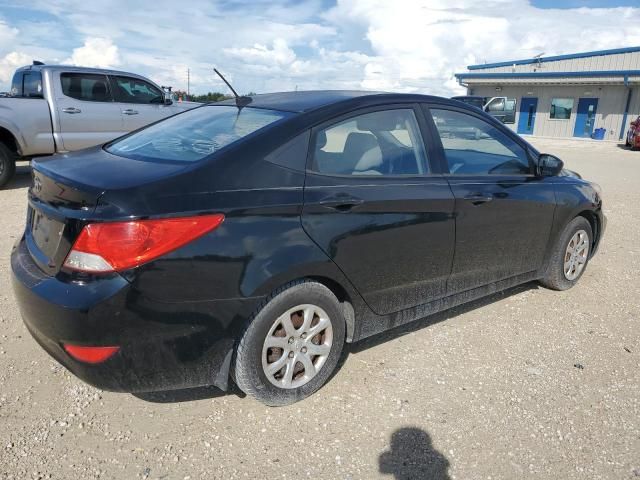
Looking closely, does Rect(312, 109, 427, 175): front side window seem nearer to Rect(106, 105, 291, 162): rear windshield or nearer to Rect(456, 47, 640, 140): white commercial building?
Rect(106, 105, 291, 162): rear windshield

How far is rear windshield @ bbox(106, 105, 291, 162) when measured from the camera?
278 centimetres

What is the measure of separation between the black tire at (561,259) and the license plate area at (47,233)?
368 cm

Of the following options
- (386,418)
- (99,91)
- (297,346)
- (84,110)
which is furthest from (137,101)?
(386,418)

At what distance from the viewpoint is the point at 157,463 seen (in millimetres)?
2418

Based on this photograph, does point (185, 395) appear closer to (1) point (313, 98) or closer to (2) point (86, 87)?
(1) point (313, 98)

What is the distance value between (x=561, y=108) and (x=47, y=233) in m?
35.0

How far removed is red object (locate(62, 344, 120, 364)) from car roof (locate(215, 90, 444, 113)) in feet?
5.22

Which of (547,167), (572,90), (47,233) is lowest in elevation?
(47,233)

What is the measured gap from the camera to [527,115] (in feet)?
111

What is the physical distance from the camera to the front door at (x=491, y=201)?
3469 millimetres

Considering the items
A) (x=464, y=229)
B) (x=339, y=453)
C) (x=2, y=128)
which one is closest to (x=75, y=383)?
(x=339, y=453)

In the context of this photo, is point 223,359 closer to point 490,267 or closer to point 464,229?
point 464,229

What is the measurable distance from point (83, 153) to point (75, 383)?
133cm

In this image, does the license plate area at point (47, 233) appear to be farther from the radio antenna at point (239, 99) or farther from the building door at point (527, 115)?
the building door at point (527, 115)
